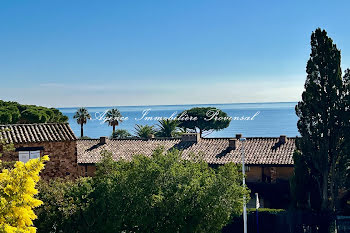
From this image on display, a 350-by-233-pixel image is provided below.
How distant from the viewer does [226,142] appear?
4350 centimetres

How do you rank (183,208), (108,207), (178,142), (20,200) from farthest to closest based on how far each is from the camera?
(178,142), (108,207), (183,208), (20,200)

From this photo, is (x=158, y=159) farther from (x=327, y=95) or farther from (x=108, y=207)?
(x=327, y=95)

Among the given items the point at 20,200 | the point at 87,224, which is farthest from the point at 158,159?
the point at 20,200

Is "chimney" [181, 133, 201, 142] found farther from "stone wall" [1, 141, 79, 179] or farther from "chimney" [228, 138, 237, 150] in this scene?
"stone wall" [1, 141, 79, 179]

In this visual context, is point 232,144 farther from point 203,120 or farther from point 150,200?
point 203,120

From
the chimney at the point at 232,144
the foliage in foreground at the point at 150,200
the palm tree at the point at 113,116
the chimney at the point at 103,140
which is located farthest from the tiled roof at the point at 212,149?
the palm tree at the point at 113,116

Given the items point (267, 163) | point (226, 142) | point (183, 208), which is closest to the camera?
point (183, 208)

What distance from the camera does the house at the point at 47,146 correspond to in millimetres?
27703

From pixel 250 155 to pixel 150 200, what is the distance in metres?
22.6

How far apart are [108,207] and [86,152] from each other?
27.0m

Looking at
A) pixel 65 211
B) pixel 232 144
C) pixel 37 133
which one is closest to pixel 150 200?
pixel 65 211

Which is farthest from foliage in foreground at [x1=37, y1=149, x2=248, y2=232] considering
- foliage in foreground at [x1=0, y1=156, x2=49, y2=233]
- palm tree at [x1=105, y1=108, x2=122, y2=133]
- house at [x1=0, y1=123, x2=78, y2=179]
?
palm tree at [x1=105, y1=108, x2=122, y2=133]

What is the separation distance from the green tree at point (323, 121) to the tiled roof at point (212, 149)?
7.78m

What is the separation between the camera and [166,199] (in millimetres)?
18297
